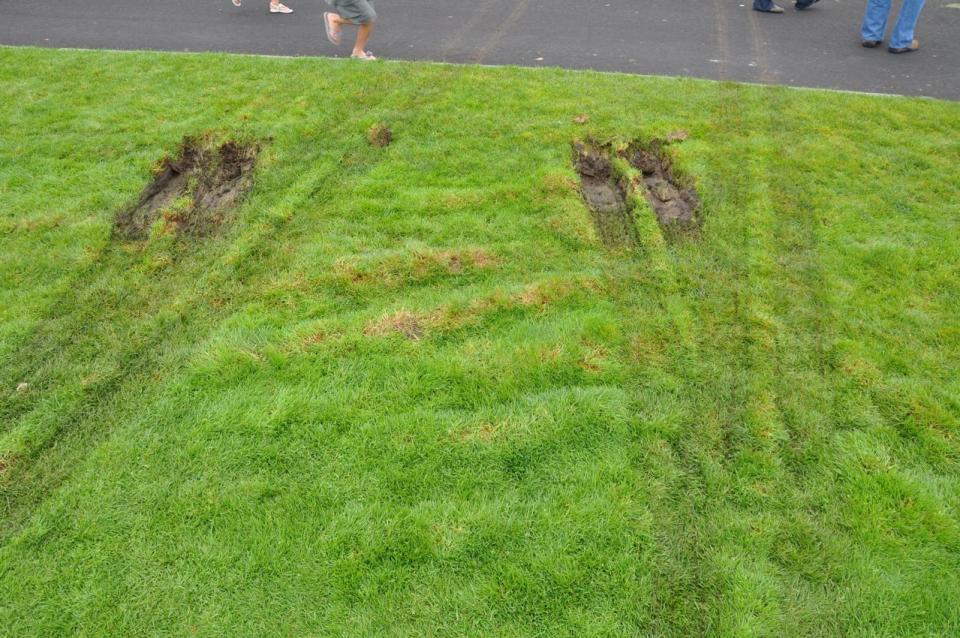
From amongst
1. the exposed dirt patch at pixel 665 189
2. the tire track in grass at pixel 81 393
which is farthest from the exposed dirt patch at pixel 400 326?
the exposed dirt patch at pixel 665 189

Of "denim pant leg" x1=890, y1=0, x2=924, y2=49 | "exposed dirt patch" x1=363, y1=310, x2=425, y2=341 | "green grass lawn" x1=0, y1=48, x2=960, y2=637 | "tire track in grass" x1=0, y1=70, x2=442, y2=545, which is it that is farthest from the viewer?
"denim pant leg" x1=890, y1=0, x2=924, y2=49

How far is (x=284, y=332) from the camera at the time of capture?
4.39 meters

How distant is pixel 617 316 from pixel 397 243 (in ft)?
6.53

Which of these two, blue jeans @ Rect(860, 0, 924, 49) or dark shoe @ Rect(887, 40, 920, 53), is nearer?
blue jeans @ Rect(860, 0, 924, 49)

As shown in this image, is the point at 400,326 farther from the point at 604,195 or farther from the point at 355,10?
the point at 355,10

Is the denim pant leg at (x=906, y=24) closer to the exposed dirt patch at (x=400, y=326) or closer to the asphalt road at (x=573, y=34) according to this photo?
the asphalt road at (x=573, y=34)

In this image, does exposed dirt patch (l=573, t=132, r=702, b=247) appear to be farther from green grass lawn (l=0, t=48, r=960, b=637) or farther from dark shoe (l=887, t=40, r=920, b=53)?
dark shoe (l=887, t=40, r=920, b=53)

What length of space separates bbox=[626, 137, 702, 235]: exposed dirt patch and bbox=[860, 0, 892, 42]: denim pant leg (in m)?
4.61

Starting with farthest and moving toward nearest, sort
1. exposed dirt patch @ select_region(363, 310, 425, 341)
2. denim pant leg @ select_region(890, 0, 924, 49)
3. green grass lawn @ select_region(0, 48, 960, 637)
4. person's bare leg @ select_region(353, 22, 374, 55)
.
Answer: denim pant leg @ select_region(890, 0, 924, 49), person's bare leg @ select_region(353, 22, 374, 55), exposed dirt patch @ select_region(363, 310, 425, 341), green grass lawn @ select_region(0, 48, 960, 637)

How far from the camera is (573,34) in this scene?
30.4 feet

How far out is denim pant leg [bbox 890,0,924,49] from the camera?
8.30 m

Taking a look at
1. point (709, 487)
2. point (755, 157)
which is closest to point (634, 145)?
point (755, 157)

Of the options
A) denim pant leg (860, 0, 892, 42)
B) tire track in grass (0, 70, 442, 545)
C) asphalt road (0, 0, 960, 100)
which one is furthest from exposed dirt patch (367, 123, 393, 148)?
denim pant leg (860, 0, 892, 42)

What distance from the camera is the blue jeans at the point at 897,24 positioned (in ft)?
27.3
